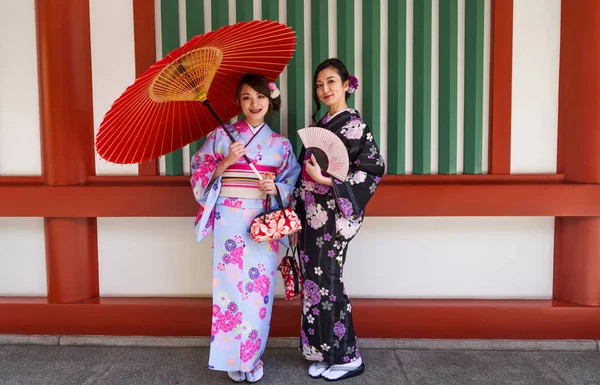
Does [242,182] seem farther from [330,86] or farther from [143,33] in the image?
[143,33]

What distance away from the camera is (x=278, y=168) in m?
2.68

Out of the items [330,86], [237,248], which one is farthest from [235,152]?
[330,86]

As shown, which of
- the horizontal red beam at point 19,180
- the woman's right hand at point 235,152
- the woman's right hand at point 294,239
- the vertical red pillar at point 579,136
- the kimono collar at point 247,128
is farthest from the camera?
the horizontal red beam at point 19,180

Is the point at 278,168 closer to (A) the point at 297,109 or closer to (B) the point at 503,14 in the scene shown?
(A) the point at 297,109

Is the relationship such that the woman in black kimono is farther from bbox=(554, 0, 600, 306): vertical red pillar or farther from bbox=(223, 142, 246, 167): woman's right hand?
bbox=(554, 0, 600, 306): vertical red pillar

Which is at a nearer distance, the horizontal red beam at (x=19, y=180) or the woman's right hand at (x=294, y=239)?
the woman's right hand at (x=294, y=239)

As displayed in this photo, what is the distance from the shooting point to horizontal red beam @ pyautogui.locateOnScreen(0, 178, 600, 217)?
3133mm

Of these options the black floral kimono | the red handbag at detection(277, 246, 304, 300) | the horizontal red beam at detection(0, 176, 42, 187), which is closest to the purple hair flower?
the black floral kimono

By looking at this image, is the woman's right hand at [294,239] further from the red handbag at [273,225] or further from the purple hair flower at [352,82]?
the purple hair flower at [352,82]

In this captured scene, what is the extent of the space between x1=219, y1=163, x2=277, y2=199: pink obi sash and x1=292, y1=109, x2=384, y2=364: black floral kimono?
0.33 m

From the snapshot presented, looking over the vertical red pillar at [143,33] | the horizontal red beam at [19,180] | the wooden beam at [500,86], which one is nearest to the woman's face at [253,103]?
the vertical red pillar at [143,33]

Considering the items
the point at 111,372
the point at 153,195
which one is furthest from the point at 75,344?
the point at 153,195

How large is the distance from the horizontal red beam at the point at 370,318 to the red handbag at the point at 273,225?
3.18 feet

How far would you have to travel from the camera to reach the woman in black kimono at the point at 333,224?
8.41 ft
